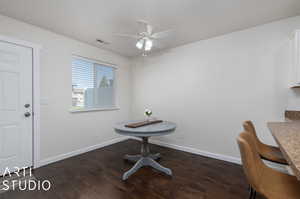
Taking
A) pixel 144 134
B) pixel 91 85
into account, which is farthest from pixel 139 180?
pixel 91 85

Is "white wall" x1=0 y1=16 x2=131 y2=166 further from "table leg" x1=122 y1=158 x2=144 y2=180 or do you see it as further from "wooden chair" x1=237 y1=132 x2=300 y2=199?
"wooden chair" x1=237 y1=132 x2=300 y2=199

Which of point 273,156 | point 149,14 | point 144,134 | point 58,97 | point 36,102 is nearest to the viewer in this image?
point 273,156

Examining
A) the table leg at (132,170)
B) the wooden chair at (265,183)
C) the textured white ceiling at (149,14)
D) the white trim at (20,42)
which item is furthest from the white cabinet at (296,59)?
the white trim at (20,42)

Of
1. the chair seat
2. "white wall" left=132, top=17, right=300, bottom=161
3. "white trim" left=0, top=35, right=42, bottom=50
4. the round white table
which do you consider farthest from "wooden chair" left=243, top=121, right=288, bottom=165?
"white trim" left=0, top=35, right=42, bottom=50

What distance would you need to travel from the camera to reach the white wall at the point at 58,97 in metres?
2.24

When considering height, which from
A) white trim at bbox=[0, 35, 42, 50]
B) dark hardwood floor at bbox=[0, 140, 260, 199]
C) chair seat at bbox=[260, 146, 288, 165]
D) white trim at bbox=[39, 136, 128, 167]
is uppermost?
white trim at bbox=[0, 35, 42, 50]

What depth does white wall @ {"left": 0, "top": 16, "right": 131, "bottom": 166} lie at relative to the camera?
7.34ft

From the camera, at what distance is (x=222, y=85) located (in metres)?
2.53

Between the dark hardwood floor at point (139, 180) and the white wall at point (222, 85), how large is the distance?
569mm

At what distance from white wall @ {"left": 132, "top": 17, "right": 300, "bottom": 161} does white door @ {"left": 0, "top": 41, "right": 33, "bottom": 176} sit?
247cm

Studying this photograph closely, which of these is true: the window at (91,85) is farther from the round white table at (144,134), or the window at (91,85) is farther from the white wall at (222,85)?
the round white table at (144,134)

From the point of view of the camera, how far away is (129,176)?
6.51 ft

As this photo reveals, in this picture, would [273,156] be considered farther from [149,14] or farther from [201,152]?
[149,14]

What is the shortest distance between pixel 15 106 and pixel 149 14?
2508 mm
